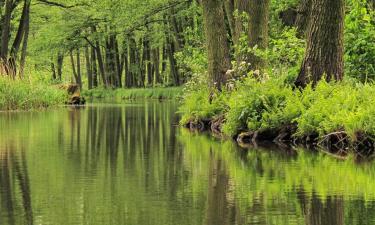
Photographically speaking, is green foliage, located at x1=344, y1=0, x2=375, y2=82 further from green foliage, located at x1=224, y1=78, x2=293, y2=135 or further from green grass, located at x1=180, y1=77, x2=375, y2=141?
green foliage, located at x1=224, y1=78, x2=293, y2=135

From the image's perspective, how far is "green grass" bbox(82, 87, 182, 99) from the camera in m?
56.4

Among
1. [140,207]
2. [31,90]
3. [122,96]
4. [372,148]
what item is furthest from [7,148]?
[122,96]

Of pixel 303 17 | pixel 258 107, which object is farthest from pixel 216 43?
pixel 258 107

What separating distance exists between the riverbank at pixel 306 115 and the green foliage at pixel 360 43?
239 centimetres

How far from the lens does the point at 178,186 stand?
7777 mm

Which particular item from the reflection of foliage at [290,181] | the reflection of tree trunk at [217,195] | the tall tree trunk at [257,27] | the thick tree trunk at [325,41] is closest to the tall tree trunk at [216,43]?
the tall tree trunk at [257,27]

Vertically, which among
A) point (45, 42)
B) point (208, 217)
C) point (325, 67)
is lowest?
point (208, 217)

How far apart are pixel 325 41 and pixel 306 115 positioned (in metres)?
2.27

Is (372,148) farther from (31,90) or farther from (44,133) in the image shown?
(31,90)

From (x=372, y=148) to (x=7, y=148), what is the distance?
5.87 meters

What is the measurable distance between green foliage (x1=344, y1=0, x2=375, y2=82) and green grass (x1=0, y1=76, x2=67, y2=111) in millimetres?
15259

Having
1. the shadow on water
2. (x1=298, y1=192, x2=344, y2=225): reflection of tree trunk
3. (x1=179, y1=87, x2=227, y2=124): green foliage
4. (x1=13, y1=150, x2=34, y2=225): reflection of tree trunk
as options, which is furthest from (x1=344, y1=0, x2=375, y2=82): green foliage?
(x1=298, y1=192, x2=344, y2=225): reflection of tree trunk

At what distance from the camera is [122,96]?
61469 mm

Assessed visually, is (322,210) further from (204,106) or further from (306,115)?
(204,106)
